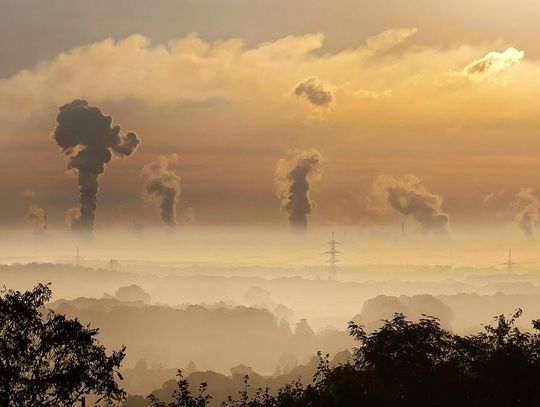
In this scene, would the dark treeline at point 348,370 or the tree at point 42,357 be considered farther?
the dark treeline at point 348,370

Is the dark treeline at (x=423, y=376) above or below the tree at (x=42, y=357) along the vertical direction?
below

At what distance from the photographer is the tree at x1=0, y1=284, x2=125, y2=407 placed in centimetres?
4722

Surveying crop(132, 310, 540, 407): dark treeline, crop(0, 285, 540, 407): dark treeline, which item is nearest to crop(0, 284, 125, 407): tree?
crop(0, 285, 540, 407): dark treeline

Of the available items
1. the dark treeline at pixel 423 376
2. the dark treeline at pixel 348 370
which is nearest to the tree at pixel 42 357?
the dark treeline at pixel 348 370

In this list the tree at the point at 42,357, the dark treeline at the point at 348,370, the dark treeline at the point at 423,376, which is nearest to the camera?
the tree at the point at 42,357

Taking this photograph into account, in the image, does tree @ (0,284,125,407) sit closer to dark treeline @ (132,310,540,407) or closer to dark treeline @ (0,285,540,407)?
dark treeline @ (0,285,540,407)

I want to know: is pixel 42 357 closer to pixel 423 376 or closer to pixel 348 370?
pixel 348 370

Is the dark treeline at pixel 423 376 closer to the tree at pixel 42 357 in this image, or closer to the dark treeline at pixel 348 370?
the dark treeline at pixel 348 370

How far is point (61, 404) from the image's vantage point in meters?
49.3

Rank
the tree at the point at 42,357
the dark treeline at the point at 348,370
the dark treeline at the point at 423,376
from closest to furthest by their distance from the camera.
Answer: the tree at the point at 42,357
the dark treeline at the point at 348,370
the dark treeline at the point at 423,376

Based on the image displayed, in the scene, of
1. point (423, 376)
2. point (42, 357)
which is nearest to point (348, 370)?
point (423, 376)

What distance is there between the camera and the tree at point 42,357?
47219 millimetres

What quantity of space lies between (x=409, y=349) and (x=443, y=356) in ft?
10.7

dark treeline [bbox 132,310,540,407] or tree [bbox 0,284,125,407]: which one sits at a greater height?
tree [bbox 0,284,125,407]
